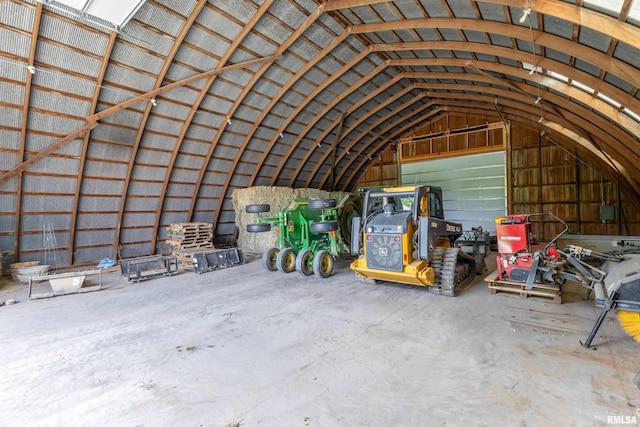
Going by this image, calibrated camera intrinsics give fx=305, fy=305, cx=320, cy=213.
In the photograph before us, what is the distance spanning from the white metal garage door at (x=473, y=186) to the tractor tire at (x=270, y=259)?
11561 mm

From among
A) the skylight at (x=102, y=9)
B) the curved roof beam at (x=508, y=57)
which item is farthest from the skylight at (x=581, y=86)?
the skylight at (x=102, y=9)

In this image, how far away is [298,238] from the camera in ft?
33.5

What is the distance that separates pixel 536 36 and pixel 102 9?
9.62 metres

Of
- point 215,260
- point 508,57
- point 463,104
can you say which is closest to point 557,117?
point 508,57

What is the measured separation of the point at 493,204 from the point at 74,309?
721 inches

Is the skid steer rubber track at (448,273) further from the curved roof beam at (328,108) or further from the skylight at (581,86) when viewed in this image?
the curved roof beam at (328,108)

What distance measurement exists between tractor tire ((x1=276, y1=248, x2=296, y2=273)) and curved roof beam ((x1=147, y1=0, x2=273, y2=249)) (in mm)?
6306

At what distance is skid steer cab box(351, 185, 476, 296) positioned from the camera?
6.69 m

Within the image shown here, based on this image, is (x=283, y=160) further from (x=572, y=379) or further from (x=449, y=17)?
(x=572, y=379)

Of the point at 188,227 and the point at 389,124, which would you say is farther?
the point at 389,124

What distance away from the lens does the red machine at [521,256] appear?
622 cm

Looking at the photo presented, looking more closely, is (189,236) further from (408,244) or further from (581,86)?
(581,86)

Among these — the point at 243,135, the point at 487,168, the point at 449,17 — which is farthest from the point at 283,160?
the point at 487,168

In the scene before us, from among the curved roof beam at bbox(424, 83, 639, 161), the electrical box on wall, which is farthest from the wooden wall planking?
the curved roof beam at bbox(424, 83, 639, 161)
